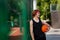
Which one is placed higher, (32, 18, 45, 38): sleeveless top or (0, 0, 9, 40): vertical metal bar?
(0, 0, 9, 40): vertical metal bar

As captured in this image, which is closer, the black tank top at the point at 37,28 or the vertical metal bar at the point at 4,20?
the vertical metal bar at the point at 4,20

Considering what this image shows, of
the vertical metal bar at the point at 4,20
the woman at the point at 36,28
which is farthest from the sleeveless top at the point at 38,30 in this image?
the vertical metal bar at the point at 4,20

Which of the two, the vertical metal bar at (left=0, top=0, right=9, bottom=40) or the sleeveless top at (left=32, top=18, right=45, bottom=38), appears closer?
the vertical metal bar at (left=0, top=0, right=9, bottom=40)

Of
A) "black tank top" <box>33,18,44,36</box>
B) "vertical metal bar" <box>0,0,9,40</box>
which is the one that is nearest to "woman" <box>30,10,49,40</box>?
"black tank top" <box>33,18,44,36</box>

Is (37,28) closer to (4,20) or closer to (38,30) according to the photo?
(38,30)

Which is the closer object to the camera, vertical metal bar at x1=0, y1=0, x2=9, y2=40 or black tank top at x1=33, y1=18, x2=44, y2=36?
vertical metal bar at x1=0, y1=0, x2=9, y2=40

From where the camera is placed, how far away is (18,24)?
4.23 m

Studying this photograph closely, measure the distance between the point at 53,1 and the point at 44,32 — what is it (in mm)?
4886

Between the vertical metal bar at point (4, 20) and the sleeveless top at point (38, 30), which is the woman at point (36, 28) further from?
the vertical metal bar at point (4, 20)

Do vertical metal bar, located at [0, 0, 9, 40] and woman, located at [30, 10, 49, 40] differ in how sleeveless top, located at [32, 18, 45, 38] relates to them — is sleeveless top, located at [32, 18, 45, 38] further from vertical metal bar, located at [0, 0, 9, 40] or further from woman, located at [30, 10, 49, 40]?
vertical metal bar, located at [0, 0, 9, 40]

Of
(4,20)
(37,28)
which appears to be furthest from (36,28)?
(4,20)

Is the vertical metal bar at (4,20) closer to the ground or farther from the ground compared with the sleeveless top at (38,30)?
farther from the ground

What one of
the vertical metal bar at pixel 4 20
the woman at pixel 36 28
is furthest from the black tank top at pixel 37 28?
the vertical metal bar at pixel 4 20

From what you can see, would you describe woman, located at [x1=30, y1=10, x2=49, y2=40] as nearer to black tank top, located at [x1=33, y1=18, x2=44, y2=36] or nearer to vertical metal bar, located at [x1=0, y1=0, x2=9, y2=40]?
black tank top, located at [x1=33, y1=18, x2=44, y2=36]
